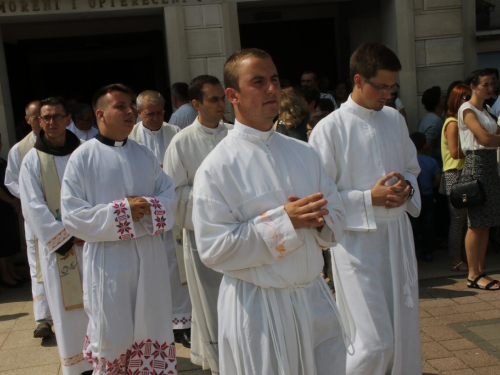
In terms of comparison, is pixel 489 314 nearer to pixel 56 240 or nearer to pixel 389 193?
pixel 389 193

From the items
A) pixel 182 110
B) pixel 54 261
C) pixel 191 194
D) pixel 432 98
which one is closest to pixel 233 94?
pixel 191 194

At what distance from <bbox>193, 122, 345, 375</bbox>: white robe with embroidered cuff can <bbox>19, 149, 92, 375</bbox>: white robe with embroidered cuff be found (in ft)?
7.59

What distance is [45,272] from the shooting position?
5.36 meters

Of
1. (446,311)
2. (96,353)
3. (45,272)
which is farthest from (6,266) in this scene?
(446,311)

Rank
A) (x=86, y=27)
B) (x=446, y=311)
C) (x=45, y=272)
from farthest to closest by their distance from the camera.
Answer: (x=86, y=27) → (x=446, y=311) → (x=45, y=272)

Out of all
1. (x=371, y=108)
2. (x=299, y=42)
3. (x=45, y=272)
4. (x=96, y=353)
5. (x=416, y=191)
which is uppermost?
(x=299, y=42)

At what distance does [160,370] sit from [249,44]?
948 centimetres

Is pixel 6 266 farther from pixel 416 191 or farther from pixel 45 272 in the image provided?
pixel 416 191

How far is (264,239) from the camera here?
3031 mm

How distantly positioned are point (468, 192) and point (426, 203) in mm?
1535

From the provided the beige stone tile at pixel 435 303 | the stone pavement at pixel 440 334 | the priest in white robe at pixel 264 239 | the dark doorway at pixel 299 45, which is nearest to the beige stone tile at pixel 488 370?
the stone pavement at pixel 440 334

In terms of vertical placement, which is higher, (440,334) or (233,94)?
(233,94)

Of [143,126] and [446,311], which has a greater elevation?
[143,126]

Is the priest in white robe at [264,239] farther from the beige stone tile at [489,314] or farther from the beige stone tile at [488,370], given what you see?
the beige stone tile at [489,314]
